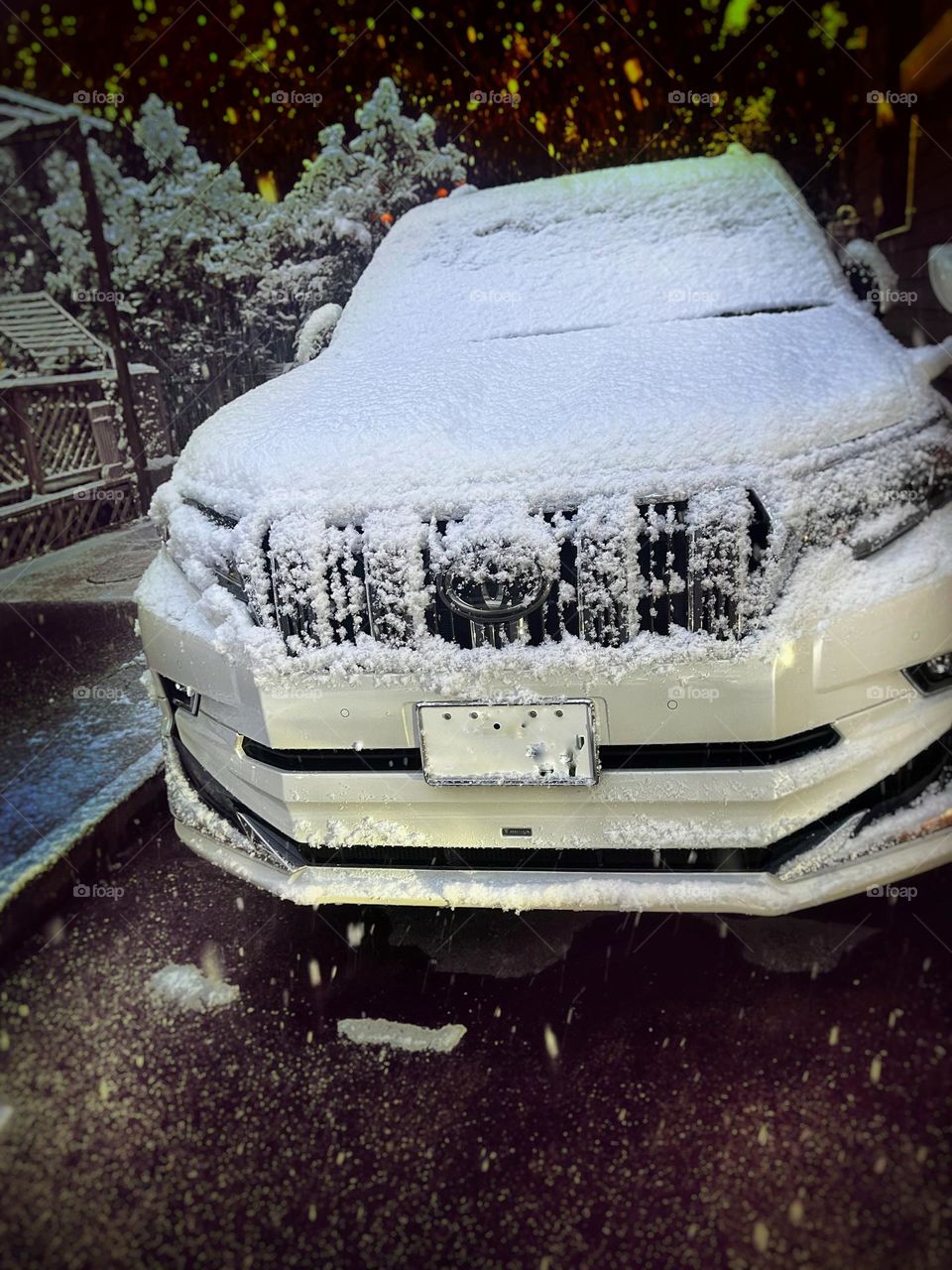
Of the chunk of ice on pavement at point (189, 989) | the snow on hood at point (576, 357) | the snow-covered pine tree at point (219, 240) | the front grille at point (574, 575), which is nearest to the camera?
the front grille at point (574, 575)

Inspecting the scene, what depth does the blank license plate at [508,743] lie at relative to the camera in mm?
1694

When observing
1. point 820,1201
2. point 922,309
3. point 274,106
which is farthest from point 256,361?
point 820,1201

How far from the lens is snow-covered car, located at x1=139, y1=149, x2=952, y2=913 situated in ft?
5.42

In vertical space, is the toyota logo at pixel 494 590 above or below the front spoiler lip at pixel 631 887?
above

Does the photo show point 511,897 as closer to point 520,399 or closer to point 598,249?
point 520,399

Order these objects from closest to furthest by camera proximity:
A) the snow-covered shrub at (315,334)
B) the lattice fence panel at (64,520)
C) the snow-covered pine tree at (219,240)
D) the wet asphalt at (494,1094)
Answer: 1. the wet asphalt at (494,1094)
2. the snow-covered shrub at (315,334)
3. the lattice fence panel at (64,520)
4. the snow-covered pine tree at (219,240)

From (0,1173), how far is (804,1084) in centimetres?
156

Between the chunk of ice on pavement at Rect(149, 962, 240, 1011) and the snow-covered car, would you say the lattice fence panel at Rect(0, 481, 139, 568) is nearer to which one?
the chunk of ice on pavement at Rect(149, 962, 240, 1011)

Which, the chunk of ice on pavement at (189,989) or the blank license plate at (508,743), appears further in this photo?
the chunk of ice on pavement at (189,989)

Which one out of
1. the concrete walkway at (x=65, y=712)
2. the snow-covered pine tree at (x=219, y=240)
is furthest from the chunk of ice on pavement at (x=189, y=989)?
the snow-covered pine tree at (x=219, y=240)

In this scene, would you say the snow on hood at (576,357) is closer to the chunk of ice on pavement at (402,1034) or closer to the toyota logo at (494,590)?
the toyota logo at (494,590)

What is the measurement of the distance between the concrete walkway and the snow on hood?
1221 mm

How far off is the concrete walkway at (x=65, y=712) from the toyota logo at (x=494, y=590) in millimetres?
1606

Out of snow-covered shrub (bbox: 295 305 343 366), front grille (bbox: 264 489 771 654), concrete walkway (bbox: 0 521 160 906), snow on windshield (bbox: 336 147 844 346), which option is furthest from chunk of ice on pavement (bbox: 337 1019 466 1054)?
snow-covered shrub (bbox: 295 305 343 366)
